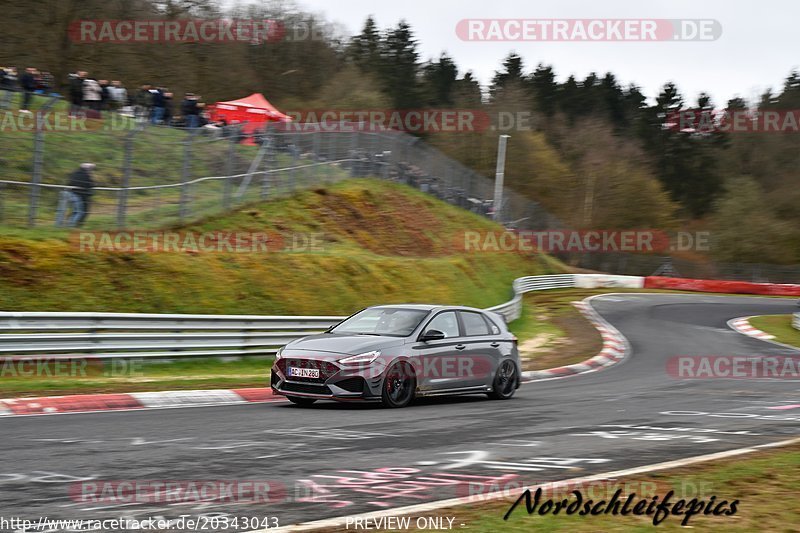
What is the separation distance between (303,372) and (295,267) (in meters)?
11.6

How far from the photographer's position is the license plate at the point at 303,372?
462 inches

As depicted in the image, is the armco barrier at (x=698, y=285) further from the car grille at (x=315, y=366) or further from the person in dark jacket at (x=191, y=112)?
the car grille at (x=315, y=366)

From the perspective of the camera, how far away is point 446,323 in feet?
44.0

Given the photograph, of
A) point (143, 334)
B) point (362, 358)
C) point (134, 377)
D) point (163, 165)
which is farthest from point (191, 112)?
point (362, 358)

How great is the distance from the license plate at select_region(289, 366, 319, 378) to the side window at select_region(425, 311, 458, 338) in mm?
1963

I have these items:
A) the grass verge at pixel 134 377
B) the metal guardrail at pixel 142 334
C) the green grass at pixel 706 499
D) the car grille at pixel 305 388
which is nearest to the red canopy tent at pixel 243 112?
the metal guardrail at pixel 142 334

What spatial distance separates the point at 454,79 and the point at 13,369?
311ft

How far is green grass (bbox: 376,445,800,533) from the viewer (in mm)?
5480

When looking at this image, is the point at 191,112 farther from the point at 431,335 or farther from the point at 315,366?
the point at 315,366

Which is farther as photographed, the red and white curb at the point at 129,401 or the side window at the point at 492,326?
the side window at the point at 492,326

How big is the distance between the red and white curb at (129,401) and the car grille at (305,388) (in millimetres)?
1161

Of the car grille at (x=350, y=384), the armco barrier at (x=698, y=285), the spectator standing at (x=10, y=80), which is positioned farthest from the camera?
the armco barrier at (x=698, y=285)

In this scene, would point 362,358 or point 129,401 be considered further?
point 129,401

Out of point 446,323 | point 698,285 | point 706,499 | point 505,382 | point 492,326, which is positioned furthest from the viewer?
point 698,285
